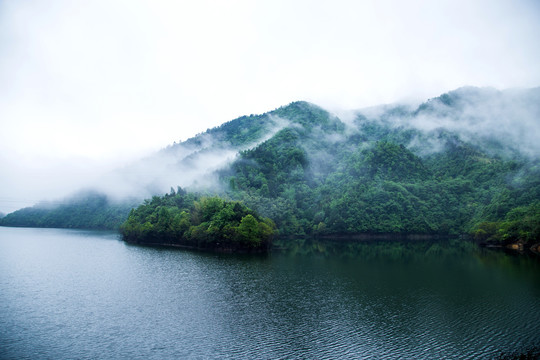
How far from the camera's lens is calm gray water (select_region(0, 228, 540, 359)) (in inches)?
995

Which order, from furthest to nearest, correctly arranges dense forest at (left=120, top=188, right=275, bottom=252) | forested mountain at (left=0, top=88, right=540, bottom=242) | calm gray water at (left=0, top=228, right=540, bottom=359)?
forested mountain at (left=0, top=88, right=540, bottom=242) < dense forest at (left=120, top=188, right=275, bottom=252) < calm gray water at (left=0, top=228, right=540, bottom=359)

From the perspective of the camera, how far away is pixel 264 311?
33.8 meters

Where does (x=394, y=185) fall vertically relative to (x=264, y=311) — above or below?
above

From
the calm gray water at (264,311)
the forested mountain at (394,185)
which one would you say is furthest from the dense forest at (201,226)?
the forested mountain at (394,185)

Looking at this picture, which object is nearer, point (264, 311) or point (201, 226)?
point (264, 311)

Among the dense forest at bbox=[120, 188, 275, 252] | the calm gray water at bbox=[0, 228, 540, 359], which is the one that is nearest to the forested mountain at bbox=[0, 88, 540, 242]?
the dense forest at bbox=[120, 188, 275, 252]

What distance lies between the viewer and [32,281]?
1811 inches

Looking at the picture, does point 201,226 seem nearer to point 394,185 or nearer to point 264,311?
point 264,311

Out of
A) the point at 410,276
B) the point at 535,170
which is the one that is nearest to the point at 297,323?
the point at 410,276

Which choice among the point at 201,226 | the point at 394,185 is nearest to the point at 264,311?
the point at 201,226

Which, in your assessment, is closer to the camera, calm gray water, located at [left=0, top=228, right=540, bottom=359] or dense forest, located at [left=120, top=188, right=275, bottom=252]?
calm gray water, located at [left=0, top=228, right=540, bottom=359]

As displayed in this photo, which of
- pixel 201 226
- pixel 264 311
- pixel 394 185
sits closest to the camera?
pixel 264 311

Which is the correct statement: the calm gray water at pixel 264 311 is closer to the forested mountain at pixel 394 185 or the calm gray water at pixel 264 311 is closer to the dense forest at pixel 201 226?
the dense forest at pixel 201 226

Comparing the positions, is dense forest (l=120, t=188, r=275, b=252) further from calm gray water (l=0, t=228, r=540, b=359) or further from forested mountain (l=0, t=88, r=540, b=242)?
forested mountain (l=0, t=88, r=540, b=242)
